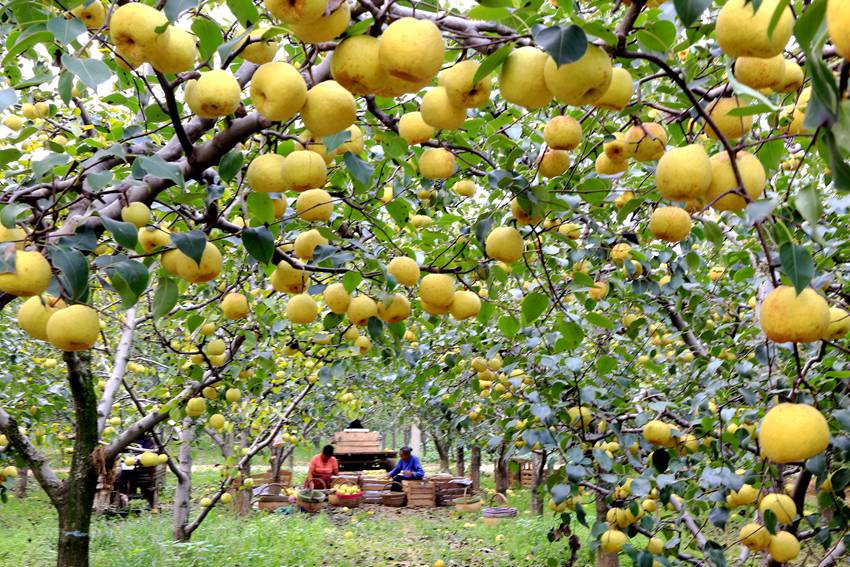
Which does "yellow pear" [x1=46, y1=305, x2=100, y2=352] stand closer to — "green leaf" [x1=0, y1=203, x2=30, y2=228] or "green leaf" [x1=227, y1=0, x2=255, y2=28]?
"green leaf" [x1=0, y1=203, x2=30, y2=228]

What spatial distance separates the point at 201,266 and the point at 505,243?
2.83 feet

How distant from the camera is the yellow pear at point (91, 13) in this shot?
1.66 meters

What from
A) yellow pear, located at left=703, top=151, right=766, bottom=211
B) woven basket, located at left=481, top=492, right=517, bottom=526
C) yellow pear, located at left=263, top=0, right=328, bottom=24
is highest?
yellow pear, located at left=263, top=0, right=328, bottom=24

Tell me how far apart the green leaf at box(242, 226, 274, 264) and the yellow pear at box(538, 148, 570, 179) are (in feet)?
2.47

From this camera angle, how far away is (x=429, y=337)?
5.73m

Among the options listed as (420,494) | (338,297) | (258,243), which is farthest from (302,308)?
(420,494)

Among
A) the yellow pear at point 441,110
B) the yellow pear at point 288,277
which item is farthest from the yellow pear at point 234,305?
the yellow pear at point 441,110

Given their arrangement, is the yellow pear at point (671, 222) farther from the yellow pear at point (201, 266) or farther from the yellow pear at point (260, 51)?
the yellow pear at point (201, 266)

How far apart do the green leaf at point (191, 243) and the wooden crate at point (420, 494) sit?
1267 cm

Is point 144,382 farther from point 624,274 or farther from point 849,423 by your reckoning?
point 849,423

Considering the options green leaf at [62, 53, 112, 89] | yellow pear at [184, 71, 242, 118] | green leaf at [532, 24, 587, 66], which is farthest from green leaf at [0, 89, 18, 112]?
green leaf at [532, 24, 587, 66]

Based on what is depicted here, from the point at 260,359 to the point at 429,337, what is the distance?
2167 millimetres

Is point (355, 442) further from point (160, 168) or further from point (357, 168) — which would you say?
point (160, 168)

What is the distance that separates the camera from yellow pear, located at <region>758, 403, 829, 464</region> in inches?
50.9
